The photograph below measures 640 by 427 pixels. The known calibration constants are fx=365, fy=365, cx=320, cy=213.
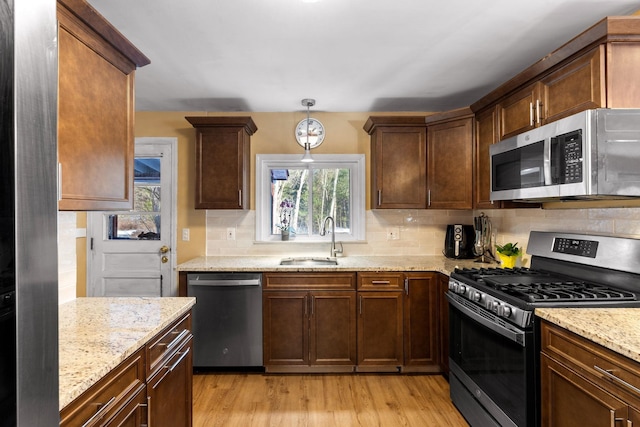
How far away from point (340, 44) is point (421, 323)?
7.04 feet

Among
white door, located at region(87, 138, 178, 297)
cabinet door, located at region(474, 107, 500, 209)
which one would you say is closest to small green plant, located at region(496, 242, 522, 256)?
cabinet door, located at region(474, 107, 500, 209)

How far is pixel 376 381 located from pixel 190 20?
275 cm

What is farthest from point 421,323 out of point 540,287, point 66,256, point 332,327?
point 66,256

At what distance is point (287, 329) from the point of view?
292cm

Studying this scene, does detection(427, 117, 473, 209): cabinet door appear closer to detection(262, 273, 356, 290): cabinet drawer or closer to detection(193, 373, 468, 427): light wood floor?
detection(262, 273, 356, 290): cabinet drawer

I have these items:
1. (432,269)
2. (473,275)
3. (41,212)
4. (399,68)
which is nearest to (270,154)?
(399,68)

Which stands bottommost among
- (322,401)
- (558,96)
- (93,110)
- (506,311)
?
(322,401)

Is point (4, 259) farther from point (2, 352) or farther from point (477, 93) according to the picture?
point (477, 93)

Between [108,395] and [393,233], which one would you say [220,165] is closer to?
[393,233]

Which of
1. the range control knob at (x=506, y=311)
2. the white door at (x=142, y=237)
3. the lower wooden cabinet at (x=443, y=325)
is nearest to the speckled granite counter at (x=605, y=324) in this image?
the range control knob at (x=506, y=311)

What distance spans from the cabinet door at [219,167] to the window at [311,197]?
415 mm

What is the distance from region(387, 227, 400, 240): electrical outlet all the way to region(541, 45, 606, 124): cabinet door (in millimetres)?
1761

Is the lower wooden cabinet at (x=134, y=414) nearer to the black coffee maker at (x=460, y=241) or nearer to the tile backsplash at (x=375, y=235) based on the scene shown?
the tile backsplash at (x=375, y=235)

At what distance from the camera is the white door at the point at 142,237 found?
3549 mm
